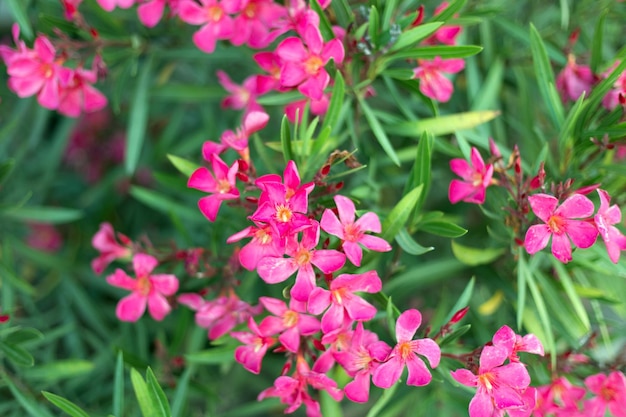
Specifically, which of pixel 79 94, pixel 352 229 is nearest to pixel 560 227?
pixel 352 229

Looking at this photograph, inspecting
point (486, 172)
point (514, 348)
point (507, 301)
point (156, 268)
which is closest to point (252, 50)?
point (156, 268)

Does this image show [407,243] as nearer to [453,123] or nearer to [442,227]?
[442,227]

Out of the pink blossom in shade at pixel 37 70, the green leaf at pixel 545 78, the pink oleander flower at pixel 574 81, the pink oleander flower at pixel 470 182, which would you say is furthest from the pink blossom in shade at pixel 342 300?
the pink blossom in shade at pixel 37 70

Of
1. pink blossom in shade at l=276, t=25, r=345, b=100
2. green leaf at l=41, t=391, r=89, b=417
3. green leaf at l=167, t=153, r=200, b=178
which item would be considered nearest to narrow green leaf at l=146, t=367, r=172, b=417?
green leaf at l=41, t=391, r=89, b=417

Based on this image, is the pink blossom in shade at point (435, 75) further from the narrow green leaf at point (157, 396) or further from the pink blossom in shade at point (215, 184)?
the narrow green leaf at point (157, 396)

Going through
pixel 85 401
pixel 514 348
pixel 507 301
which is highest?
pixel 514 348

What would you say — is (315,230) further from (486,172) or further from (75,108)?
(75,108)
